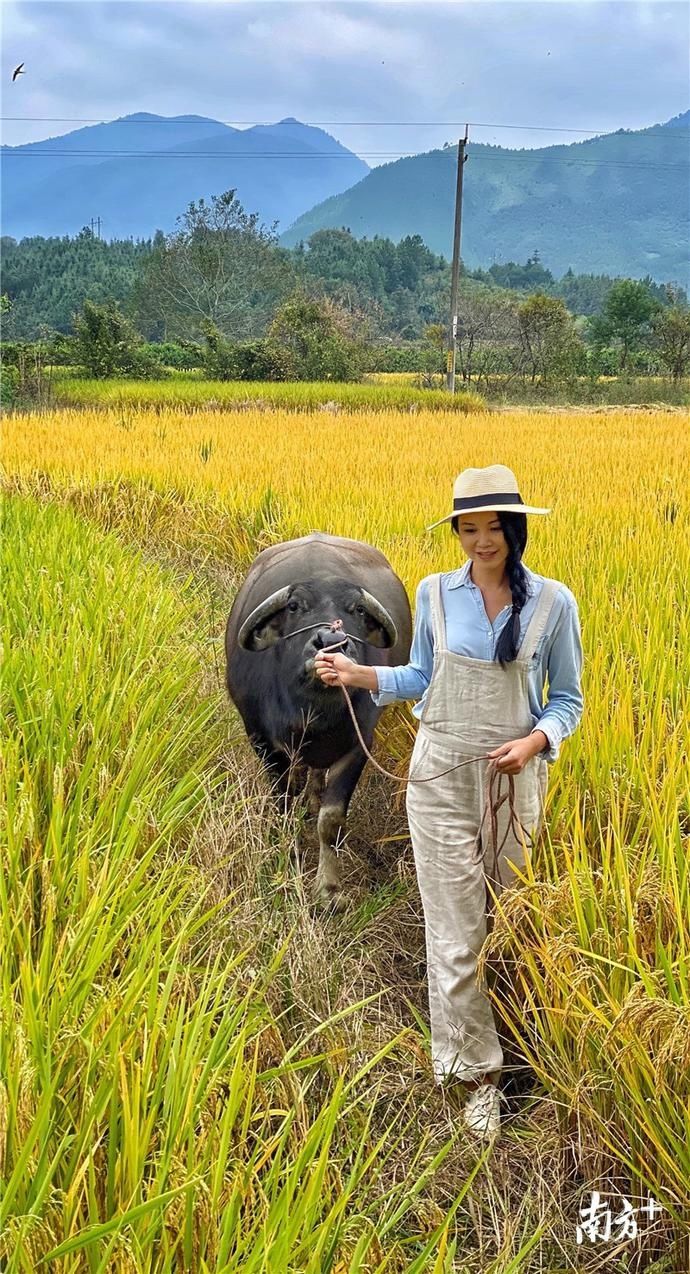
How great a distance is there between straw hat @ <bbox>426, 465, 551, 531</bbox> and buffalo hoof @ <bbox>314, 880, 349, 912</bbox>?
1328mm

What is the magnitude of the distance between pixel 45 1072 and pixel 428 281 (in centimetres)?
6910

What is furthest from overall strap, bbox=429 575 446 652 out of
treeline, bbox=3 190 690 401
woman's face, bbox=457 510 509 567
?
treeline, bbox=3 190 690 401

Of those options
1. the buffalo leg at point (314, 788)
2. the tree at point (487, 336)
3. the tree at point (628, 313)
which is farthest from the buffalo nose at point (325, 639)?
the tree at point (628, 313)

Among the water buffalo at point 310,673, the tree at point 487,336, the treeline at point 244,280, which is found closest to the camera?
the water buffalo at point 310,673

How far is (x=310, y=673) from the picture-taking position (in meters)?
2.60

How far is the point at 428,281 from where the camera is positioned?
2576 inches

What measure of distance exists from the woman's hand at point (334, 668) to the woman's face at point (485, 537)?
0.39 metres

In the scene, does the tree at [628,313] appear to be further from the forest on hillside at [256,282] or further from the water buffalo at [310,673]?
the water buffalo at [310,673]

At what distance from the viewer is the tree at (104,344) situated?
20.7 m

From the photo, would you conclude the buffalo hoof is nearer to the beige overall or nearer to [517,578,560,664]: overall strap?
the beige overall

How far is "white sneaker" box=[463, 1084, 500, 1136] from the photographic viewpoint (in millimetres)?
1964

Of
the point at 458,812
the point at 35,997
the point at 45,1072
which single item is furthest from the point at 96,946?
the point at 458,812

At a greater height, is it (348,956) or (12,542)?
(12,542)

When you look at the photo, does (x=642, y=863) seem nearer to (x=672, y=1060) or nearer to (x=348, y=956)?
(x=672, y=1060)
